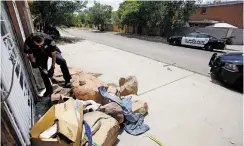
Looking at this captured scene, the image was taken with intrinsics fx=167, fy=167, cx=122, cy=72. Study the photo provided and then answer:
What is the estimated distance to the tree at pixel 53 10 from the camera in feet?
46.0

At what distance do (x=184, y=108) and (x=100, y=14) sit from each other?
3301 centimetres

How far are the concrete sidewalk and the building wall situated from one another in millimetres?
19378

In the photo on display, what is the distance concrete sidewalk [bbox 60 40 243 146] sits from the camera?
113 inches

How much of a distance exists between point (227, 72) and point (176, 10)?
13.6 metres

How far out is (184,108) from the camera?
3.82 meters

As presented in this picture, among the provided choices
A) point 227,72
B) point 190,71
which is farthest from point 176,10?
point 227,72

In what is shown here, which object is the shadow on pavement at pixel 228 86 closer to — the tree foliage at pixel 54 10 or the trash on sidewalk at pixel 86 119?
the trash on sidewalk at pixel 86 119

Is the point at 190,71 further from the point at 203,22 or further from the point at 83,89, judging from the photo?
the point at 203,22

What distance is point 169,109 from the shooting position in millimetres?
3760

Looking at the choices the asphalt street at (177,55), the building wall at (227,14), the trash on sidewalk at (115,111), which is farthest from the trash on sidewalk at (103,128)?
the building wall at (227,14)

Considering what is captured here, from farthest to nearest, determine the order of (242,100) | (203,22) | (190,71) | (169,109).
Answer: (203,22) < (190,71) < (242,100) < (169,109)

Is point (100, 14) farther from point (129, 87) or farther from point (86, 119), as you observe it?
point (86, 119)

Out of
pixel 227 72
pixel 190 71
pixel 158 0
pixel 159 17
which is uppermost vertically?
pixel 158 0

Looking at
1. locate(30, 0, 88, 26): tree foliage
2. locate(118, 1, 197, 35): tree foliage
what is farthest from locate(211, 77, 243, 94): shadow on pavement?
locate(30, 0, 88, 26): tree foliage
